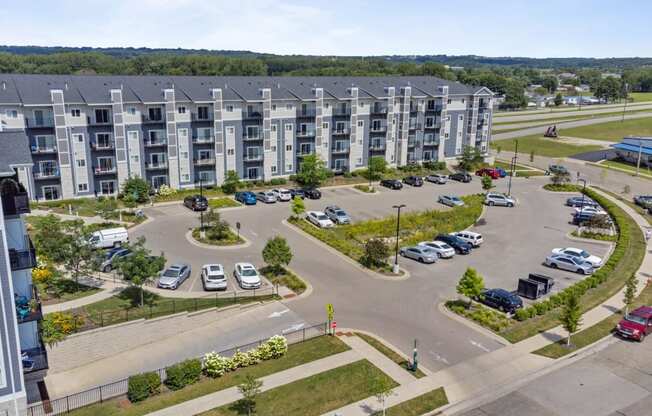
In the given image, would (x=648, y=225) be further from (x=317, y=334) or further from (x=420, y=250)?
(x=317, y=334)

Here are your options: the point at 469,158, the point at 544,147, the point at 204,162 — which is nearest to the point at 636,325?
the point at 204,162

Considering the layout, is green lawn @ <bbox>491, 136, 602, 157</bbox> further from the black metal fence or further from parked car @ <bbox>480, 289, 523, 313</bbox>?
the black metal fence

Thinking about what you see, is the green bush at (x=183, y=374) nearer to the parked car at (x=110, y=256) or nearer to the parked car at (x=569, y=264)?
the parked car at (x=110, y=256)

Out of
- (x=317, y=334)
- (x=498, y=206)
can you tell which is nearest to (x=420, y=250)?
(x=317, y=334)

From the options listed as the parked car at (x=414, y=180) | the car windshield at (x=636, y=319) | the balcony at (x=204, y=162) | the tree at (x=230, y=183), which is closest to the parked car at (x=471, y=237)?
the car windshield at (x=636, y=319)

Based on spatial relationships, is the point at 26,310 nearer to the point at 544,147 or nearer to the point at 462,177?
the point at 462,177
